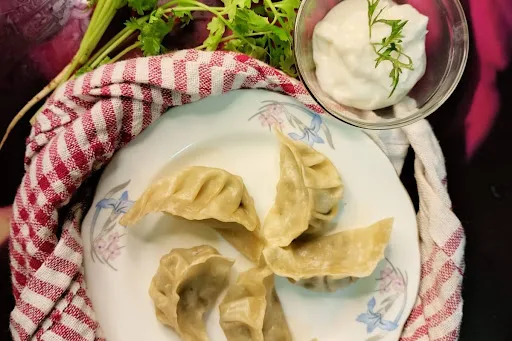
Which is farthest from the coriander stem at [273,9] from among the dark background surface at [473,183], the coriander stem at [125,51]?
the dark background surface at [473,183]

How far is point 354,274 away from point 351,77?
0.41 m

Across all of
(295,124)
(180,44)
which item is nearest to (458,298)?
(295,124)

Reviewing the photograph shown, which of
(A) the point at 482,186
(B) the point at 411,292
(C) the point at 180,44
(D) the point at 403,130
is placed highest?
(C) the point at 180,44

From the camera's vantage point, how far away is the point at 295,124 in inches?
56.0

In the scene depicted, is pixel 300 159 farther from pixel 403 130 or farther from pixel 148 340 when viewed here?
pixel 148 340

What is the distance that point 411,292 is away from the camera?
1438 mm

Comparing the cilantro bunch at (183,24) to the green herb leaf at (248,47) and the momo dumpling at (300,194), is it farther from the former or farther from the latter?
the momo dumpling at (300,194)

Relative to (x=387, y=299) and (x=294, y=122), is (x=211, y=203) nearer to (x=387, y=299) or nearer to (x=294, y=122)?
(x=294, y=122)

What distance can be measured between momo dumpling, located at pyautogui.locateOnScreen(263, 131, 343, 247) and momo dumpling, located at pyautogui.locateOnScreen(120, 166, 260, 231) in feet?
0.18

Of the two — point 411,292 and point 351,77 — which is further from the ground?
point 351,77

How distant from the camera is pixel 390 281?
144 cm

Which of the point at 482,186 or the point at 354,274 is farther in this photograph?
the point at 482,186

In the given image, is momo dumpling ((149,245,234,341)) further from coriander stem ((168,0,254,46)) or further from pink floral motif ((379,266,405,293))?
coriander stem ((168,0,254,46))

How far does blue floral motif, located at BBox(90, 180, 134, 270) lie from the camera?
4.64ft
